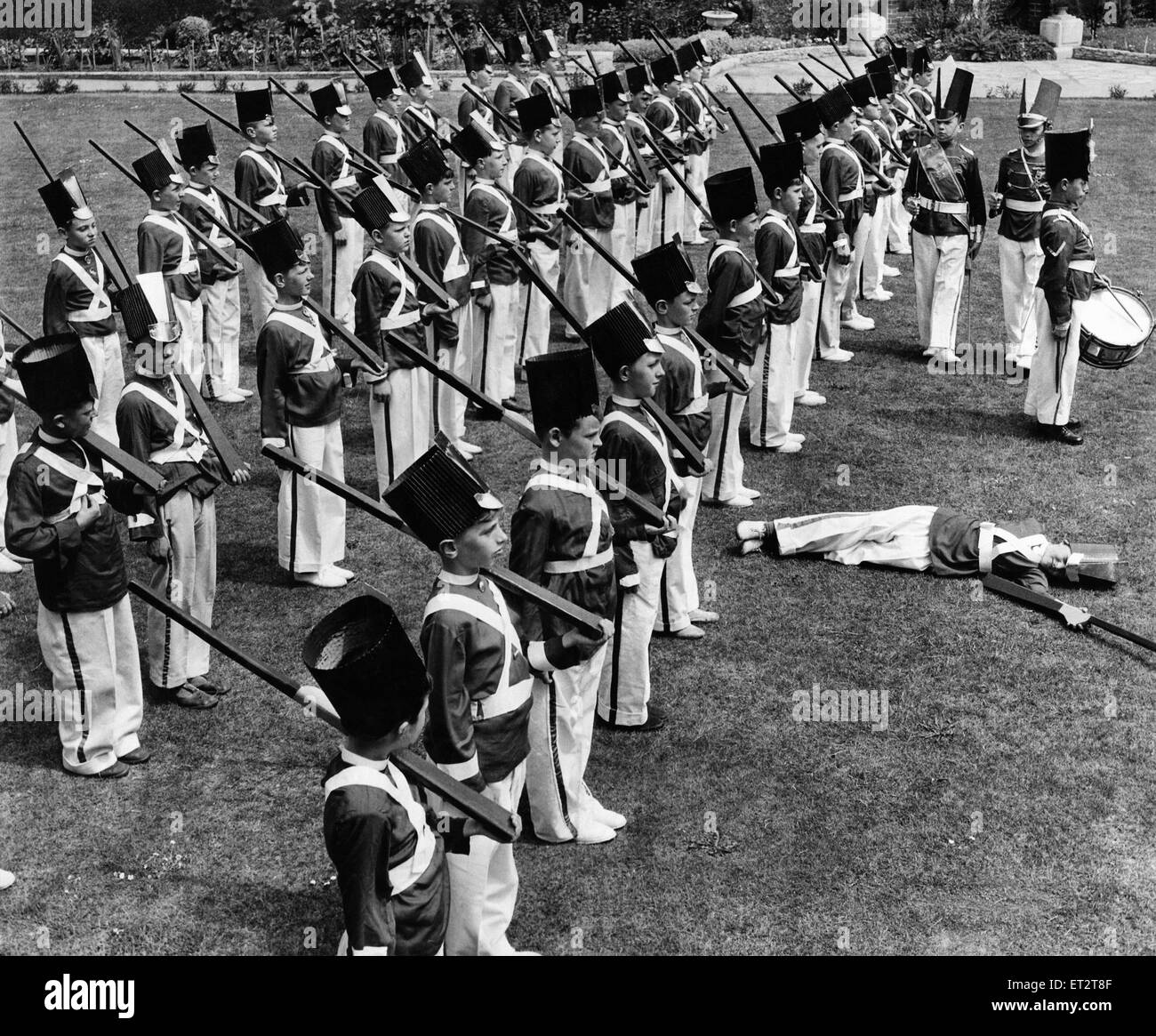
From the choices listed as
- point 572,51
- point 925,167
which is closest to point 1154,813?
point 925,167

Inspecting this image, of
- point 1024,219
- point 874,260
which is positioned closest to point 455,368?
point 1024,219

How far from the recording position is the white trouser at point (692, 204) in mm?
19053

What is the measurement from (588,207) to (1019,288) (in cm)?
441

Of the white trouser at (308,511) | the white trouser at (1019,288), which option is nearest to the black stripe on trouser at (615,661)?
the white trouser at (308,511)

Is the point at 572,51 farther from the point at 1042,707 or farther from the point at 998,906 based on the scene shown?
the point at 998,906

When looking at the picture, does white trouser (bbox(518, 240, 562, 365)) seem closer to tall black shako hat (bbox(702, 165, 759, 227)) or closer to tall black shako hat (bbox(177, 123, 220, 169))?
tall black shako hat (bbox(177, 123, 220, 169))

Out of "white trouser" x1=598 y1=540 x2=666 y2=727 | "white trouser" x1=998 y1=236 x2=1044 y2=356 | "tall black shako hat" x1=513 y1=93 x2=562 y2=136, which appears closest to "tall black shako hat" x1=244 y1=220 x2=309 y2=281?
"white trouser" x1=598 y1=540 x2=666 y2=727

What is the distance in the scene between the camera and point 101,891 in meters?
7.14

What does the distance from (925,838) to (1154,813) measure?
1279mm

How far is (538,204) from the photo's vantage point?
1423cm

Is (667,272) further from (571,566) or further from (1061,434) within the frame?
(1061,434)

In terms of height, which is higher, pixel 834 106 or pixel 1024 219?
pixel 834 106

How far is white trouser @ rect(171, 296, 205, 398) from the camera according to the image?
1254 cm
